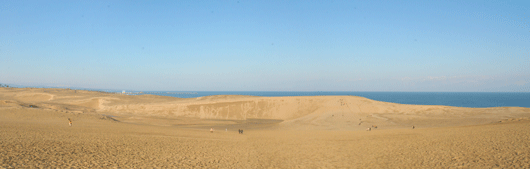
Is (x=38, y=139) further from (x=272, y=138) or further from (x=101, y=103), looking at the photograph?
(x=101, y=103)

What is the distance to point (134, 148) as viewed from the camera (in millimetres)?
14398

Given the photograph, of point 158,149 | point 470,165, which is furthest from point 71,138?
point 470,165

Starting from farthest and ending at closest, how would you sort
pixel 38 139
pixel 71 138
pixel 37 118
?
pixel 37 118 → pixel 71 138 → pixel 38 139

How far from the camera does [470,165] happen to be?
34.2 feet

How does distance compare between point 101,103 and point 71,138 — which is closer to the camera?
point 71,138

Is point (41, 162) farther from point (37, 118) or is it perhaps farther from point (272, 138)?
point (37, 118)

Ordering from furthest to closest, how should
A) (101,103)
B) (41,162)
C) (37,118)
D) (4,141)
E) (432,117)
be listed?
1. (101,103)
2. (432,117)
3. (37,118)
4. (4,141)
5. (41,162)

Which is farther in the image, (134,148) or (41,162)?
(134,148)

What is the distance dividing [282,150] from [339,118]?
18.9 metres

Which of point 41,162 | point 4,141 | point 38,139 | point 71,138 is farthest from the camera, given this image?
point 71,138

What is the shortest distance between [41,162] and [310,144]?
41.9 ft

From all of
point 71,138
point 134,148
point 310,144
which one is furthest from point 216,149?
point 71,138

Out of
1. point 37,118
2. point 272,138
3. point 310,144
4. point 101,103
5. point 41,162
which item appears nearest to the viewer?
point 41,162

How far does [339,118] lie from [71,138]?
2590 cm
